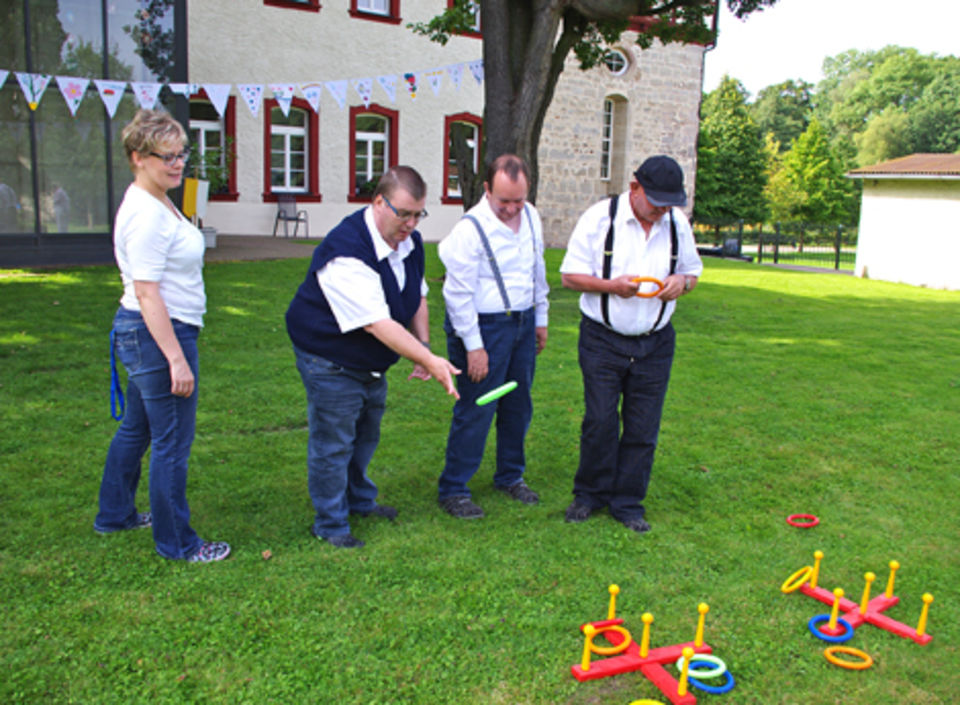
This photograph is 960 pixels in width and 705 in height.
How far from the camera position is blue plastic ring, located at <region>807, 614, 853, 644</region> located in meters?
3.17

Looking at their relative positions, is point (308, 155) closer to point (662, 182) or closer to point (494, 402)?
point (494, 402)

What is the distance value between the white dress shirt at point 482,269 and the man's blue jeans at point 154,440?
1.26 metres

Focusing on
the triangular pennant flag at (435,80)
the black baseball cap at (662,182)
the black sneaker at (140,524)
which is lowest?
the black sneaker at (140,524)

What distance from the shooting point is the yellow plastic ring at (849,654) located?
118 inches

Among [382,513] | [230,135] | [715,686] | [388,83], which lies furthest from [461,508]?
[230,135]

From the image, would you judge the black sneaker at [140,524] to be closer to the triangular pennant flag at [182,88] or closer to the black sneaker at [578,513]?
the black sneaker at [578,513]

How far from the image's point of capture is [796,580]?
3.63 metres

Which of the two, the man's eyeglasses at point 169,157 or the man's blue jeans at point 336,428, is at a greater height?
the man's eyeglasses at point 169,157

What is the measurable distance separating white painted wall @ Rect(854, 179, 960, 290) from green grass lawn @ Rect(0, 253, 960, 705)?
487 inches

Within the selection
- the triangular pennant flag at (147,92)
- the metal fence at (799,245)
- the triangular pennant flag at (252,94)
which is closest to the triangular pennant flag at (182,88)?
the triangular pennant flag at (147,92)

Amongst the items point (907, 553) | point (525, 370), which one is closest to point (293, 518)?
point (525, 370)

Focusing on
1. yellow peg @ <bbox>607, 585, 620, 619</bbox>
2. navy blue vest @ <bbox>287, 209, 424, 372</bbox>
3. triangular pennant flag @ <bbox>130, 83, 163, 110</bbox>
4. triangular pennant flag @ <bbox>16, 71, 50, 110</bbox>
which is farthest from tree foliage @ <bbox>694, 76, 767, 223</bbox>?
yellow peg @ <bbox>607, 585, 620, 619</bbox>

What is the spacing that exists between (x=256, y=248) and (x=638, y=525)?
42.8 feet

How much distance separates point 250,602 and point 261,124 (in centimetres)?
1740
